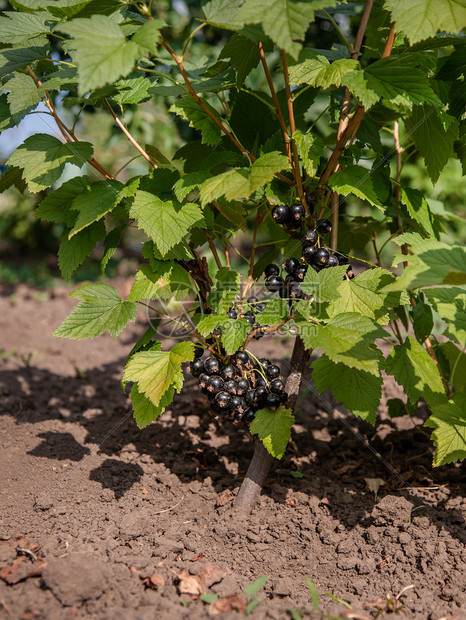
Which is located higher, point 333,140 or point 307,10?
point 307,10

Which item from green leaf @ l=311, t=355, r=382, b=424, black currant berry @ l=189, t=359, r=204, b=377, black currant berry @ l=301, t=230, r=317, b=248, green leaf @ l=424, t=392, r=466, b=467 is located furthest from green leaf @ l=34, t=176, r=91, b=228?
green leaf @ l=424, t=392, r=466, b=467

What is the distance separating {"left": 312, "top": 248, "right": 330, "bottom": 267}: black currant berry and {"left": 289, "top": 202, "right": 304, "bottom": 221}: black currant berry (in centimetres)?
13

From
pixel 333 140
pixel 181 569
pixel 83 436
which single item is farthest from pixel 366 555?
pixel 333 140

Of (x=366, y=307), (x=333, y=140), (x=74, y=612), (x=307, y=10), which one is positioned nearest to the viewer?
(x=307, y=10)

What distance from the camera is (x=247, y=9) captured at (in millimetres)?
1286

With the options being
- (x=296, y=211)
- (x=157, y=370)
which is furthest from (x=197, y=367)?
(x=296, y=211)

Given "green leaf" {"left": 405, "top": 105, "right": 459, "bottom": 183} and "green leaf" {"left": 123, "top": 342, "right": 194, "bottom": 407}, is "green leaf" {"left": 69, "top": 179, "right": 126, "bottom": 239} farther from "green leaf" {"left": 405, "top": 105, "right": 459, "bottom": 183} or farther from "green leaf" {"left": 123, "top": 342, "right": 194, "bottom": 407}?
"green leaf" {"left": 405, "top": 105, "right": 459, "bottom": 183}

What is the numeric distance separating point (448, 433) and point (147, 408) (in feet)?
3.26

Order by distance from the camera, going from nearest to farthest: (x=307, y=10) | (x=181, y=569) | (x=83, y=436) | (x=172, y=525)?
(x=307, y=10) < (x=181, y=569) < (x=172, y=525) < (x=83, y=436)

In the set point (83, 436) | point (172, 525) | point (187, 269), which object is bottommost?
point (83, 436)

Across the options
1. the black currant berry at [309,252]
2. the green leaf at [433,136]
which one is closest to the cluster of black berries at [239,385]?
the black currant berry at [309,252]

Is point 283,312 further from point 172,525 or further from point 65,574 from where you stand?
point 65,574

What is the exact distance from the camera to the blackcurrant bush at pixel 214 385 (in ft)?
5.77

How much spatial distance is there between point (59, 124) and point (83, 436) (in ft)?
4.64
